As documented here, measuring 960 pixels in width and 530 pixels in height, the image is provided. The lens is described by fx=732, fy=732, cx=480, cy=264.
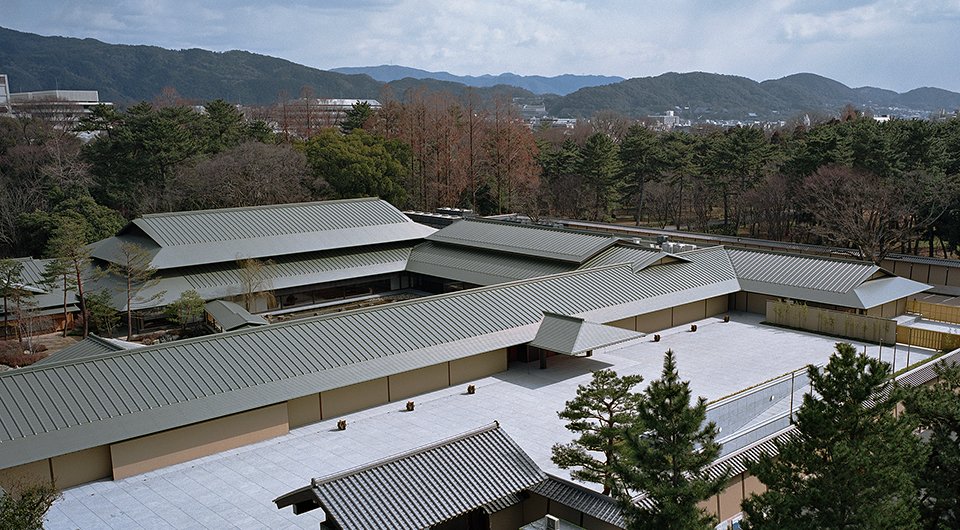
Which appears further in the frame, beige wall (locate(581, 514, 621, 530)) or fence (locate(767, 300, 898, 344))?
fence (locate(767, 300, 898, 344))

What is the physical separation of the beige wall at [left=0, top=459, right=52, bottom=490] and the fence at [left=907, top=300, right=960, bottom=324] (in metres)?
33.2

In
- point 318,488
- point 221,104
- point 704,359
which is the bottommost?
point 704,359

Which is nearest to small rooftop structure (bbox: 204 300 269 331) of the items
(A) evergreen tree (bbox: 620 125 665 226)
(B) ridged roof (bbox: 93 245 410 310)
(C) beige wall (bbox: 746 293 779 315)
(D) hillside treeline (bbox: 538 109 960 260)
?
(B) ridged roof (bbox: 93 245 410 310)

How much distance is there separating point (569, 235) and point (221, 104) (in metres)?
40.4

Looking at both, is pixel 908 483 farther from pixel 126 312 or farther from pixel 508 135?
pixel 508 135

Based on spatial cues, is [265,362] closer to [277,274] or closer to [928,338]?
[277,274]

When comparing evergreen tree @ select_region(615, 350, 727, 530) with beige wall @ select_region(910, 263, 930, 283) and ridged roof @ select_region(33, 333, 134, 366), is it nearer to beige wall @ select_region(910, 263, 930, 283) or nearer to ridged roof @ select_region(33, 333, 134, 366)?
ridged roof @ select_region(33, 333, 134, 366)

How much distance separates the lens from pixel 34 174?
175 ft

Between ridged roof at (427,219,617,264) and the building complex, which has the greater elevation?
ridged roof at (427,219,617,264)

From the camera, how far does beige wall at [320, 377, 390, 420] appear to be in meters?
22.1

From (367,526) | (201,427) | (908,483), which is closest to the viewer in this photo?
(908,483)

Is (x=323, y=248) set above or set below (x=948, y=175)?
below

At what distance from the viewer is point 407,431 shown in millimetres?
20875

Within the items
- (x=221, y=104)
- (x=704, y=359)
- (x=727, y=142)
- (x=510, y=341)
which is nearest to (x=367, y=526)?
(x=510, y=341)
